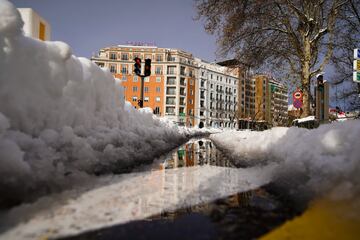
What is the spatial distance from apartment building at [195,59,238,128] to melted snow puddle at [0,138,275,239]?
205ft

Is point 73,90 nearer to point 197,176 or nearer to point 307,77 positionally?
point 197,176

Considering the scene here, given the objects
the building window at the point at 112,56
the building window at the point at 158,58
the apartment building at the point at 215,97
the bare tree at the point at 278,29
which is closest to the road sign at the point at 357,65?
the bare tree at the point at 278,29

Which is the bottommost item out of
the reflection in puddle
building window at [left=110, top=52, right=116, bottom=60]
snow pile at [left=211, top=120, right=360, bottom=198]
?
the reflection in puddle

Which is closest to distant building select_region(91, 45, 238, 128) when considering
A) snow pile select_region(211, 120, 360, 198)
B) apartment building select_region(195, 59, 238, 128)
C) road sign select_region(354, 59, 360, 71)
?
apartment building select_region(195, 59, 238, 128)

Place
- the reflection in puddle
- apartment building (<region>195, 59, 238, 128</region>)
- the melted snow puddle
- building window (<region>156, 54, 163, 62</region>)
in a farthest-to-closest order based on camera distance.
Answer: apartment building (<region>195, 59, 238, 128</region>) < building window (<region>156, 54, 163, 62</region>) < the reflection in puddle < the melted snow puddle

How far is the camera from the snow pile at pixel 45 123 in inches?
88.7

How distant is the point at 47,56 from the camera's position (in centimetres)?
380

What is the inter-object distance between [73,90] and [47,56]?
0.71 m

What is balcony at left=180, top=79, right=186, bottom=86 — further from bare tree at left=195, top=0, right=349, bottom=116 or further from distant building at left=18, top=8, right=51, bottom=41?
distant building at left=18, top=8, right=51, bottom=41

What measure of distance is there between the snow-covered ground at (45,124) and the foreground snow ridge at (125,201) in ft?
1.14

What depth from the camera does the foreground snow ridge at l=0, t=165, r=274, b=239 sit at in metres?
1.60

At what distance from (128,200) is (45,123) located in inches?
71.5

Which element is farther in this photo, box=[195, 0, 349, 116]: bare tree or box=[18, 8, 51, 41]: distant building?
box=[195, 0, 349, 116]: bare tree

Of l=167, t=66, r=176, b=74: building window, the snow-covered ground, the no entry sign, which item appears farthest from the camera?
l=167, t=66, r=176, b=74: building window
